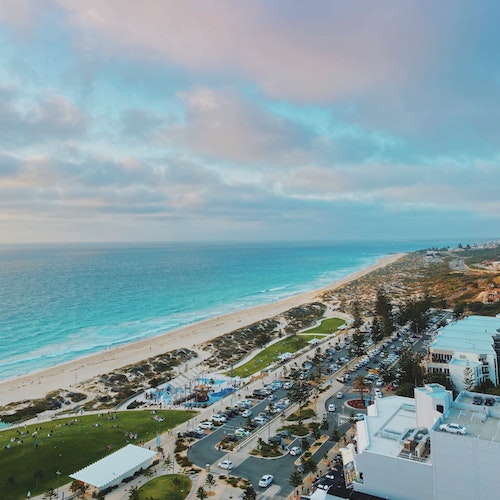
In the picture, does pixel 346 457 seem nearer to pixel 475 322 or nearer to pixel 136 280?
pixel 475 322

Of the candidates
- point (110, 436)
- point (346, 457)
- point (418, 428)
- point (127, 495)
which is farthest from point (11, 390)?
point (418, 428)

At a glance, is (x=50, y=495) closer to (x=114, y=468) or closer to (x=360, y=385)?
(x=114, y=468)

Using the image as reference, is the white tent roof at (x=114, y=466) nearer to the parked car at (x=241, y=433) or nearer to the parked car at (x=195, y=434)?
the parked car at (x=195, y=434)

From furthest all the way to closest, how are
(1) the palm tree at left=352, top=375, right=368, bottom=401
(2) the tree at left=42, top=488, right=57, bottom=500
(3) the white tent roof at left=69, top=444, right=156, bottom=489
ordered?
(1) the palm tree at left=352, top=375, right=368, bottom=401, (3) the white tent roof at left=69, top=444, right=156, bottom=489, (2) the tree at left=42, top=488, right=57, bottom=500

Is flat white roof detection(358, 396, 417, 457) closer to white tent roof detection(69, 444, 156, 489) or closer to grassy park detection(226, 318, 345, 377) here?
white tent roof detection(69, 444, 156, 489)

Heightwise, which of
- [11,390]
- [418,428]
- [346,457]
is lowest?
[11,390]

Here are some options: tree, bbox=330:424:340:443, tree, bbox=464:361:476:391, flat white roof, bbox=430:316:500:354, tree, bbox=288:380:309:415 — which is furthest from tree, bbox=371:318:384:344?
tree, bbox=330:424:340:443

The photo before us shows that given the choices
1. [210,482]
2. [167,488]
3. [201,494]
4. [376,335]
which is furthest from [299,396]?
[376,335]
